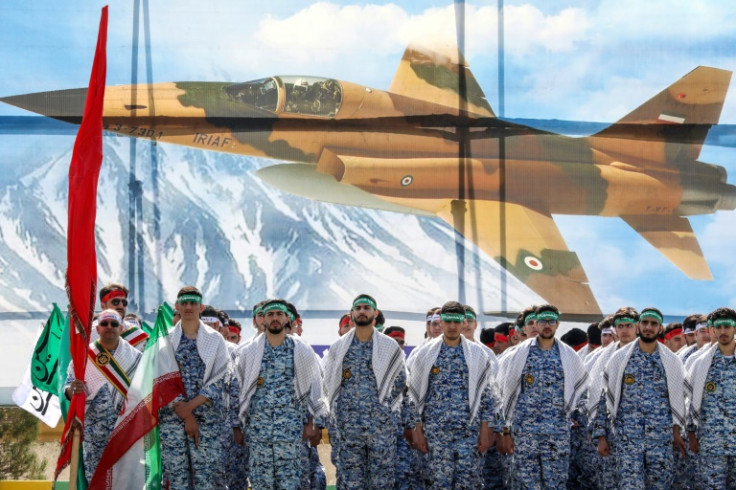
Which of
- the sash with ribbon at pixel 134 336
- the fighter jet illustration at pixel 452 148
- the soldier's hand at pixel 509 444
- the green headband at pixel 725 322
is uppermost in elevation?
the fighter jet illustration at pixel 452 148

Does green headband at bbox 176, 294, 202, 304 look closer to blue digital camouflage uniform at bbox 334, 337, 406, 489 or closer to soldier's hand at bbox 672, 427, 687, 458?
blue digital camouflage uniform at bbox 334, 337, 406, 489

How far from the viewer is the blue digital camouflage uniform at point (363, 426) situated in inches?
315

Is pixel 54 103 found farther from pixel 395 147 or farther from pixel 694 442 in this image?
pixel 694 442

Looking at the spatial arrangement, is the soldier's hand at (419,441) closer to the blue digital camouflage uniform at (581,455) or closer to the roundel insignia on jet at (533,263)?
the blue digital camouflage uniform at (581,455)

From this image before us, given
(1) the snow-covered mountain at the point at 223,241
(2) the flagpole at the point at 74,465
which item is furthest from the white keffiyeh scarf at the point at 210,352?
(1) the snow-covered mountain at the point at 223,241

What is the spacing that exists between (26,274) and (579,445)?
6998mm

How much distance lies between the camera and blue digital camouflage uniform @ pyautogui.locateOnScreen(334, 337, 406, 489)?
26.2 feet

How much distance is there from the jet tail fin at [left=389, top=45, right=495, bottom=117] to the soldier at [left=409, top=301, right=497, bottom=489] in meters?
5.38

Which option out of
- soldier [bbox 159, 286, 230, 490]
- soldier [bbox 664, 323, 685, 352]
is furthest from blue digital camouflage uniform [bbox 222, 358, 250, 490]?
soldier [bbox 664, 323, 685, 352]

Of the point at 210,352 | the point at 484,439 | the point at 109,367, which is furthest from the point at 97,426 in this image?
the point at 484,439

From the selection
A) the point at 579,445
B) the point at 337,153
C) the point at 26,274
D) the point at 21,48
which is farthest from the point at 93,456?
the point at 21,48

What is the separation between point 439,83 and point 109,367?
21.5 ft

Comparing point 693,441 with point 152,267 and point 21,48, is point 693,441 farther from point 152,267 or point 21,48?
point 21,48

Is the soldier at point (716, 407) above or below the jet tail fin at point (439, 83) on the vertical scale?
below
